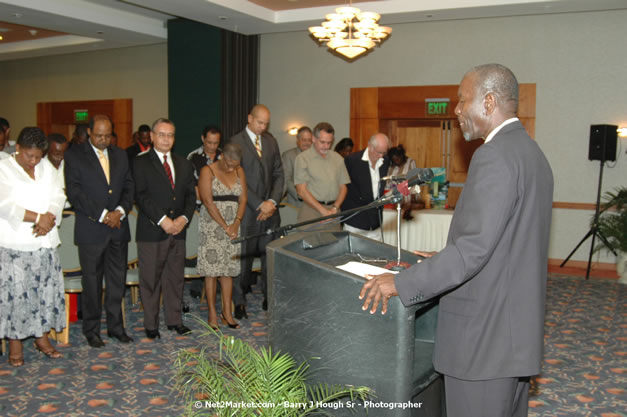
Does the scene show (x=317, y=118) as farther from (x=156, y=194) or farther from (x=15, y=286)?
(x=15, y=286)

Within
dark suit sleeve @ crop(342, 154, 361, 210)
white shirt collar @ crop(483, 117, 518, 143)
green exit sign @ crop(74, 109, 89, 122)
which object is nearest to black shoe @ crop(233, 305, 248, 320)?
dark suit sleeve @ crop(342, 154, 361, 210)

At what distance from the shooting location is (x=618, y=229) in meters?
8.41

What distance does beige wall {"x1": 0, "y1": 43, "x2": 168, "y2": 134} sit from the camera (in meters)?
13.5

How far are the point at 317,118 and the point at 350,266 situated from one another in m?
8.95

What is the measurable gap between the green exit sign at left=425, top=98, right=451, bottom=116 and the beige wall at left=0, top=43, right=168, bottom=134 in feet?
19.9

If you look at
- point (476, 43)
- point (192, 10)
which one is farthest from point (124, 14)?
point (476, 43)

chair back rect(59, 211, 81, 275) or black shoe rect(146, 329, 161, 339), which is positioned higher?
chair back rect(59, 211, 81, 275)

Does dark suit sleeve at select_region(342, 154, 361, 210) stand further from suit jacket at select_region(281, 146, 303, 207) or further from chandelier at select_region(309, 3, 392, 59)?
chandelier at select_region(309, 3, 392, 59)

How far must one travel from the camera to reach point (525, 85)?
9648mm

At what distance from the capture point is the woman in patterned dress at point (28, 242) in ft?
14.8

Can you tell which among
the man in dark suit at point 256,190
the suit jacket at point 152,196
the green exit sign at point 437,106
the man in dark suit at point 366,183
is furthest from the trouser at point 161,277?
the green exit sign at point 437,106

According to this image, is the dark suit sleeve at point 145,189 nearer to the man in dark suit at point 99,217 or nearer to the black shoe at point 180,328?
the man in dark suit at point 99,217

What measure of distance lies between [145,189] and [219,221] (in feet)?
2.43

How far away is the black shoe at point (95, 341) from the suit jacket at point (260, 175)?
1.70m
